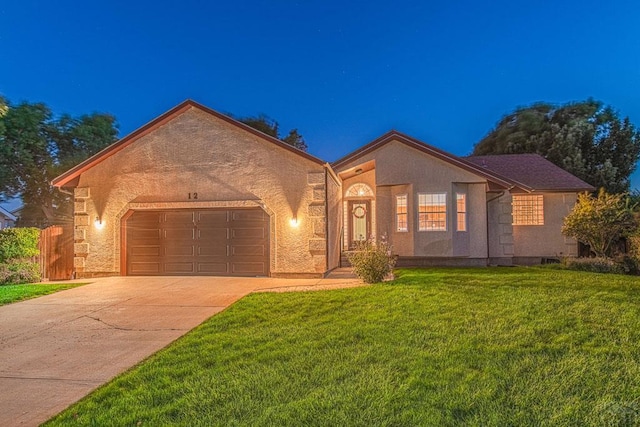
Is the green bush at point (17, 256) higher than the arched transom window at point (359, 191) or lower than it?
lower

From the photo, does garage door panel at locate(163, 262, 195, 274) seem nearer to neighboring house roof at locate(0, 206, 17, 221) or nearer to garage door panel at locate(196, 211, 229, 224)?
garage door panel at locate(196, 211, 229, 224)

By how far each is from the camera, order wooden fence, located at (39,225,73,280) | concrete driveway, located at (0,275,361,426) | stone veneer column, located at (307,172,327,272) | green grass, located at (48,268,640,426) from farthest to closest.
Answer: wooden fence, located at (39,225,73,280) < stone veneer column, located at (307,172,327,272) < concrete driveway, located at (0,275,361,426) < green grass, located at (48,268,640,426)

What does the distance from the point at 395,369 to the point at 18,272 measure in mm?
13136

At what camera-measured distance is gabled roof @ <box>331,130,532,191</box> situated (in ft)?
44.8

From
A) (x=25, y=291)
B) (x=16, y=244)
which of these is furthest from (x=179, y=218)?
(x=16, y=244)

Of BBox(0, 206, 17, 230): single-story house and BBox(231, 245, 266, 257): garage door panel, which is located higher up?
BBox(0, 206, 17, 230): single-story house

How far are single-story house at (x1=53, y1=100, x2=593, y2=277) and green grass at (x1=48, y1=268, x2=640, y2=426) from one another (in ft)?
15.9

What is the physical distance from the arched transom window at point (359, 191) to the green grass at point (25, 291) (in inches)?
398

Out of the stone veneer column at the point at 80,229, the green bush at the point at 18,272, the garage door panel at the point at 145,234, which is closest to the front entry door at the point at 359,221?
the garage door panel at the point at 145,234

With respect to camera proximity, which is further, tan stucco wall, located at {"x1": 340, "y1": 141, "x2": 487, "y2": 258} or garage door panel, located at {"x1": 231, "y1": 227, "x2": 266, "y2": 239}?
tan stucco wall, located at {"x1": 340, "y1": 141, "x2": 487, "y2": 258}

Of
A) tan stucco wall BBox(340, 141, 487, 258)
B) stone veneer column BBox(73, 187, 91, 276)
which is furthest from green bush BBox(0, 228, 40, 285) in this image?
tan stucco wall BBox(340, 141, 487, 258)

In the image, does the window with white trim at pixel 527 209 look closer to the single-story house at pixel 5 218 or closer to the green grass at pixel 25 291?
the green grass at pixel 25 291

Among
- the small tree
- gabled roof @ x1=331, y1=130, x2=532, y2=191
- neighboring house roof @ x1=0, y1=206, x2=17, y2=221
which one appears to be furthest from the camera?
neighboring house roof @ x1=0, y1=206, x2=17, y2=221

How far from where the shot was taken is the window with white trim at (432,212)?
551 inches
